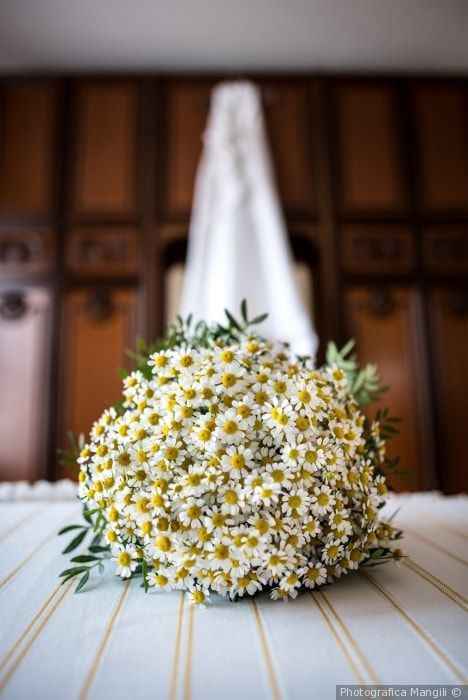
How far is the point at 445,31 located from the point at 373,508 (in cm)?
305

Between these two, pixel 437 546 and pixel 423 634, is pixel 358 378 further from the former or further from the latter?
pixel 423 634

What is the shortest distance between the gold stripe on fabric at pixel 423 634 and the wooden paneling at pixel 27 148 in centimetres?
274

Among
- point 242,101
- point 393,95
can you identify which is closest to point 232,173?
Result: point 242,101

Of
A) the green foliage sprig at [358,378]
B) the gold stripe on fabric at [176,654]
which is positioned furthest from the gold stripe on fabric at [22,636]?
the green foliage sprig at [358,378]

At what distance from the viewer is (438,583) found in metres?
0.56

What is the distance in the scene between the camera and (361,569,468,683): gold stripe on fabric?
376mm

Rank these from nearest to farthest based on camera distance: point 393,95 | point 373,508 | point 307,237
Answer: point 373,508, point 307,237, point 393,95

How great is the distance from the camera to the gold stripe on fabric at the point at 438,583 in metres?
0.50

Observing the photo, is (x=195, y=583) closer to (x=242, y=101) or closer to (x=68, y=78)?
(x=242, y=101)

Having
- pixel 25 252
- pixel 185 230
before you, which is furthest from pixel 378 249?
pixel 25 252

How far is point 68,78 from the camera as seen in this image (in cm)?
291

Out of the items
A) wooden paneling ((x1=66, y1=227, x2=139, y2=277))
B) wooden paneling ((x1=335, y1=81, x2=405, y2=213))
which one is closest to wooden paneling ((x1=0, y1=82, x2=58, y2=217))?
wooden paneling ((x1=66, y1=227, x2=139, y2=277))

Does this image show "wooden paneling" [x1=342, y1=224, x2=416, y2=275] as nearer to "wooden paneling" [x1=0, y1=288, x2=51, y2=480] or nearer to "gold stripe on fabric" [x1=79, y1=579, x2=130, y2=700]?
"wooden paneling" [x1=0, y1=288, x2=51, y2=480]

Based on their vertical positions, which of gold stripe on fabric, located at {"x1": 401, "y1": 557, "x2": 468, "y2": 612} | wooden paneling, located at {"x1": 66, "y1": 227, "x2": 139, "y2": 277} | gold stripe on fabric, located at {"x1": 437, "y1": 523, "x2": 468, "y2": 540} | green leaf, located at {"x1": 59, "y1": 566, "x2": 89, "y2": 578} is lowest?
gold stripe on fabric, located at {"x1": 401, "y1": 557, "x2": 468, "y2": 612}
